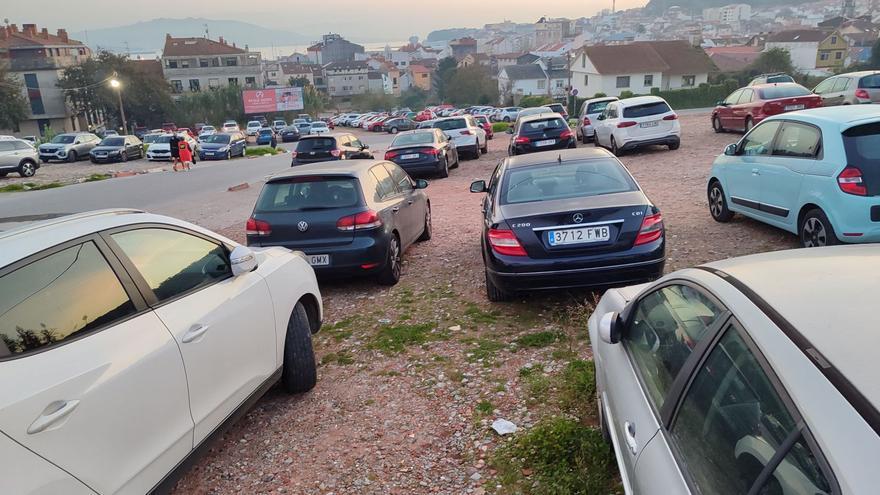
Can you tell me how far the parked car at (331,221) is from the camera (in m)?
6.90

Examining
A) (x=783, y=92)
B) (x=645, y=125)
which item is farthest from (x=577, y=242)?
(x=783, y=92)

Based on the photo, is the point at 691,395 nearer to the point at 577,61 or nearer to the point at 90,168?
the point at 90,168

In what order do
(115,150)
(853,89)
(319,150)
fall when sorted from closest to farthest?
(853,89), (319,150), (115,150)

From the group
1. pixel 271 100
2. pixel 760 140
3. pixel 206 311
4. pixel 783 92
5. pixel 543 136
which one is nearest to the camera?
pixel 206 311

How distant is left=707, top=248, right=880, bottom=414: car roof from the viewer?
1516 mm

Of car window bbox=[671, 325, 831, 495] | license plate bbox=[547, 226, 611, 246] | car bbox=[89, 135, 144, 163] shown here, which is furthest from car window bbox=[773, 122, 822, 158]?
car bbox=[89, 135, 144, 163]

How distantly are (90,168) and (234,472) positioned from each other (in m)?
31.5

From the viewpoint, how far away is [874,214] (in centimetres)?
581

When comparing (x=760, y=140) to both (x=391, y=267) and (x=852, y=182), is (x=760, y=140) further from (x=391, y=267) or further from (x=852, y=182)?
(x=391, y=267)

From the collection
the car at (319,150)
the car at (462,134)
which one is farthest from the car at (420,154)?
the car at (462,134)

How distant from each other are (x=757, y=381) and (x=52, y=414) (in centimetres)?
248

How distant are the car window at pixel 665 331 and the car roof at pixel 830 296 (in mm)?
177

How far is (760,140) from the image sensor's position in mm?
7848

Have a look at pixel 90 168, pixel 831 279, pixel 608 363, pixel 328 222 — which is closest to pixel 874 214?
pixel 608 363
